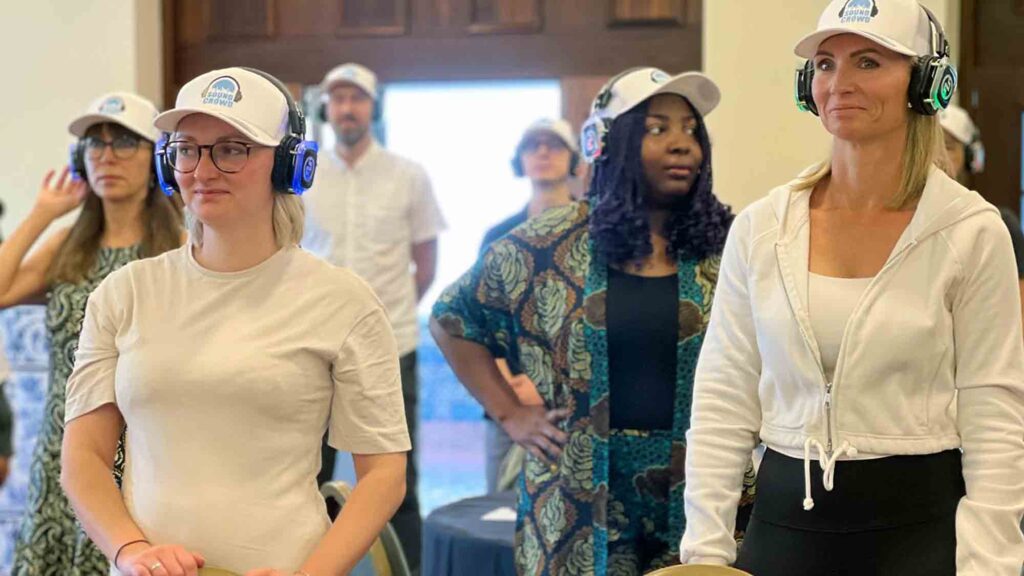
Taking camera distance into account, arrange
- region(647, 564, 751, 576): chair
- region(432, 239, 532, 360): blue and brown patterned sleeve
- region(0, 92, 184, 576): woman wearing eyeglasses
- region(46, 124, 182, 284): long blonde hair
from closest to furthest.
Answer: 1. region(647, 564, 751, 576): chair
2. region(432, 239, 532, 360): blue and brown patterned sleeve
3. region(0, 92, 184, 576): woman wearing eyeglasses
4. region(46, 124, 182, 284): long blonde hair

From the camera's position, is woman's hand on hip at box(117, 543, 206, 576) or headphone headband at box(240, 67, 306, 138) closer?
woman's hand on hip at box(117, 543, 206, 576)

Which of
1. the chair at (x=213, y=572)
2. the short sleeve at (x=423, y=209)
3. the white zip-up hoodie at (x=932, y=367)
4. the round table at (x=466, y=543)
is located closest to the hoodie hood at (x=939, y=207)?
the white zip-up hoodie at (x=932, y=367)

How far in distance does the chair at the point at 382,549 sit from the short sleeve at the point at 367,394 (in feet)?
0.45

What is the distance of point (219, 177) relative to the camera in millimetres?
2100

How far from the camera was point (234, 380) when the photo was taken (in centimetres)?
203

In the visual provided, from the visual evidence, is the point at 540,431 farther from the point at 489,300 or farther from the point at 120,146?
the point at 120,146

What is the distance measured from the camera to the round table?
125 inches

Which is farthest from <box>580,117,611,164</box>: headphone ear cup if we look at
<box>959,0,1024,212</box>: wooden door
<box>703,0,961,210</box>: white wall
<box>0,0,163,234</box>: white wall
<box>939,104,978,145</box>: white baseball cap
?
<box>0,0,163,234</box>: white wall

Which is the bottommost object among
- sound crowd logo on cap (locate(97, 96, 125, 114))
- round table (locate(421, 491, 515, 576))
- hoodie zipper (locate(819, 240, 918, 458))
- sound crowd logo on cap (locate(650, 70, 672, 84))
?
round table (locate(421, 491, 515, 576))

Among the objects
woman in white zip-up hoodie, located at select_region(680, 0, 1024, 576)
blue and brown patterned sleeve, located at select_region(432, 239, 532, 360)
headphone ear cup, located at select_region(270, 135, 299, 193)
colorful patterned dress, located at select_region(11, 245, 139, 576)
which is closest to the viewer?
woman in white zip-up hoodie, located at select_region(680, 0, 1024, 576)

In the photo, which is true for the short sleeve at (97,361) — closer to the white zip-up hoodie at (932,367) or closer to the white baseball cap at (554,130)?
the white zip-up hoodie at (932,367)

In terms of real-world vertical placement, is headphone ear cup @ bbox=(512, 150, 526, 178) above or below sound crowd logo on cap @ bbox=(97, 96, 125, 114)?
below

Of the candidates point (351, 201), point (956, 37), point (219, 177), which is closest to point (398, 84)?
point (351, 201)

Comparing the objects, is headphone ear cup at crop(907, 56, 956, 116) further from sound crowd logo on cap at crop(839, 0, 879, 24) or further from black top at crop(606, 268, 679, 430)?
black top at crop(606, 268, 679, 430)
